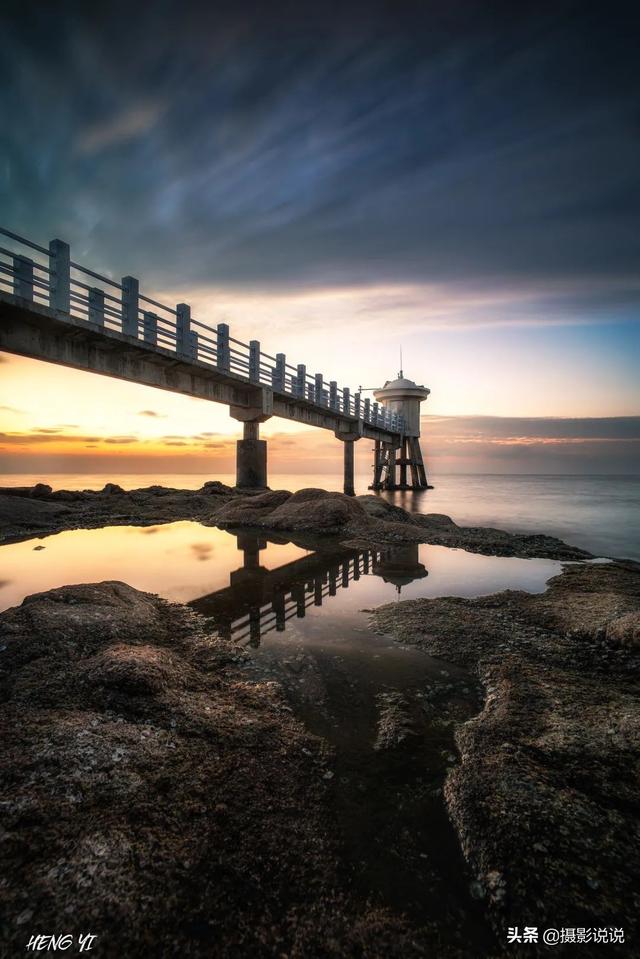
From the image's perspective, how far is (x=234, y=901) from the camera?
1.69 meters

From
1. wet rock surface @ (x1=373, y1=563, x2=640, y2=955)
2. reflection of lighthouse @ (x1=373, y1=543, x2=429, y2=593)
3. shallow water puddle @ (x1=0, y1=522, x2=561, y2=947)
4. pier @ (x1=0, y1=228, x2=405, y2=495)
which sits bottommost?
reflection of lighthouse @ (x1=373, y1=543, x2=429, y2=593)

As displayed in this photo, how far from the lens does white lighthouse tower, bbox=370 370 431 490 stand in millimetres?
37688

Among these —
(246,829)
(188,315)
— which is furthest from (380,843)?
(188,315)

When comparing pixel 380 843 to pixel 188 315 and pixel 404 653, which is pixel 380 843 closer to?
pixel 404 653

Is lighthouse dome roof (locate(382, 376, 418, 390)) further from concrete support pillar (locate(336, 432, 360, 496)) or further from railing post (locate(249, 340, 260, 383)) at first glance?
railing post (locate(249, 340, 260, 383))

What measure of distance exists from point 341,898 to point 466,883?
0.57 metres

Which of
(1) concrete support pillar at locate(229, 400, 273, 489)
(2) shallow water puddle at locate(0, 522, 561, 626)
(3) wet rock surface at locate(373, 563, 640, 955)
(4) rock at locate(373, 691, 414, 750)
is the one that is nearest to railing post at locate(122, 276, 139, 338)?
(2) shallow water puddle at locate(0, 522, 561, 626)

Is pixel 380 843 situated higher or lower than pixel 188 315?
lower

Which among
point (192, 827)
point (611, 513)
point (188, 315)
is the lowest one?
point (611, 513)

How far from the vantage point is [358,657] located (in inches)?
163

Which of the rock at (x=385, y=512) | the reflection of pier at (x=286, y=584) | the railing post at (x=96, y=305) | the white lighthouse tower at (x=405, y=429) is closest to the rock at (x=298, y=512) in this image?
the rock at (x=385, y=512)

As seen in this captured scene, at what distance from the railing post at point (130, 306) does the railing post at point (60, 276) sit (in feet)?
5.75

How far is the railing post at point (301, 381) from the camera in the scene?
22.0m

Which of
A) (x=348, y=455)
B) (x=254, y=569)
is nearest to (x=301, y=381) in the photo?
(x=348, y=455)
